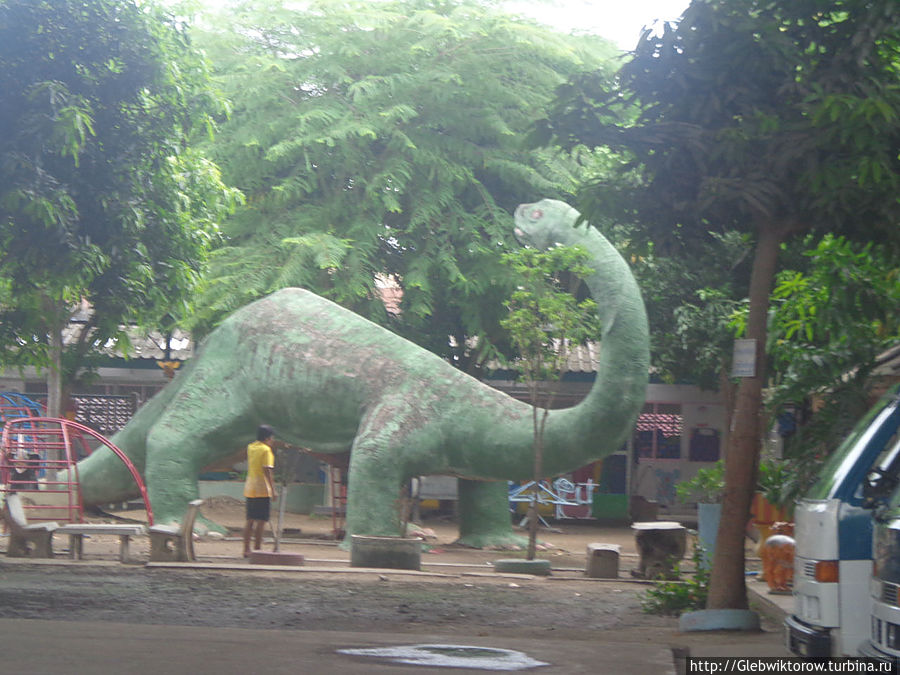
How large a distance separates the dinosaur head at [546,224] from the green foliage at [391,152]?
4.37 meters

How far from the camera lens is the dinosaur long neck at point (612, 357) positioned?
13.5 m

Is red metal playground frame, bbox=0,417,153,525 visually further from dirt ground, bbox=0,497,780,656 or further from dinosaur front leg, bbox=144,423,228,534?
dirt ground, bbox=0,497,780,656

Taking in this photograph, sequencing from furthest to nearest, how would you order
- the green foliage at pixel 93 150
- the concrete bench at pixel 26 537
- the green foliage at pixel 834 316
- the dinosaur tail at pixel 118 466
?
the dinosaur tail at pixel 118 466
the concrete bench at pixel 26 537
the green foliage at pixel 93 150
the green foliage at pixel 834 316

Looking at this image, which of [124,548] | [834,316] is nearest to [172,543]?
[124,548]

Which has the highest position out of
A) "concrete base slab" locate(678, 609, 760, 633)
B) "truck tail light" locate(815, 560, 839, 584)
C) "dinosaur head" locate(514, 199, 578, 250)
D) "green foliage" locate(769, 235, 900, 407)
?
"dinosaur head" locate(514, 199, 578, 250)

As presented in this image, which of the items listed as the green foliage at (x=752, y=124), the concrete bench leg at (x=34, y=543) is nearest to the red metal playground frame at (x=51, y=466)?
the concrete bench leg at (x=34, y=543)

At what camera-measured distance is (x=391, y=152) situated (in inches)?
761

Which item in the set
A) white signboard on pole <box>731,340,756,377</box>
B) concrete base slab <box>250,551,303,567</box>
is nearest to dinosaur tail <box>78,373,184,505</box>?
concrete base slab <box>250,551,303,567</box>

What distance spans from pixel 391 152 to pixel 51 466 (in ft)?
24.1

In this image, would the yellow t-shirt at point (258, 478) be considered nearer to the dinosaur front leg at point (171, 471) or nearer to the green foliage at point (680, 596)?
the dinosaur front leg at point (171, 471)

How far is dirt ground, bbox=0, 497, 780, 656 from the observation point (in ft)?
29.4

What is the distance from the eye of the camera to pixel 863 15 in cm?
786

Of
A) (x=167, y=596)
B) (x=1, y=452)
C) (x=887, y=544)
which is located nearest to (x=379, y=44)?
(x=1, y=452)

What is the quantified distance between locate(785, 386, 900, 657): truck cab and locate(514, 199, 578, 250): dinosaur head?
7.78 m
